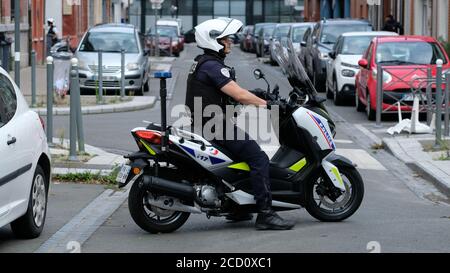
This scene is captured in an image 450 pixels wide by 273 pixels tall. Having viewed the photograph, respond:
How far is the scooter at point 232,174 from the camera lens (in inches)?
353

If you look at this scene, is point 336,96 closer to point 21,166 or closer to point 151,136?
point 151,136

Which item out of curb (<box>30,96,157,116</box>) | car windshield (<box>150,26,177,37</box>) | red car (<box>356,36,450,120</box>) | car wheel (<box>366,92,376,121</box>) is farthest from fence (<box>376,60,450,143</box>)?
car windshield (<box>150,26,177,37</box>)

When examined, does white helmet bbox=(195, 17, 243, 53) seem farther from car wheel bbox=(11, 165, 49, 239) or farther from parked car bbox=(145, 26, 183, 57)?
parked car bbox=(145, 26, 183, 57)

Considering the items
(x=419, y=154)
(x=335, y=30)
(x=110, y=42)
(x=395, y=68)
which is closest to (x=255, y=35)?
(x=335, y=30)

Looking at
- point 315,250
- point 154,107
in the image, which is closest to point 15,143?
point 315,250

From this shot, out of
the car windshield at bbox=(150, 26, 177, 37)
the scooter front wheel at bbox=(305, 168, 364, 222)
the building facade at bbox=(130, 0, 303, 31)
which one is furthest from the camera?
the building facade at bbox=(130, 0, 303, 31)

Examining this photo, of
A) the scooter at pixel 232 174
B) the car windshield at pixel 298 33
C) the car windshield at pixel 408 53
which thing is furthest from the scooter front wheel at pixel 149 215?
the car windshield at pixel 298 33

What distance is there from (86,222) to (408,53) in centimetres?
1301

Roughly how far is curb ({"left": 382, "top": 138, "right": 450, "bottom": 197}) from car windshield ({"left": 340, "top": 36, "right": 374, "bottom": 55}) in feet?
27.8

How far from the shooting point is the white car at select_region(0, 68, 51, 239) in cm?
824

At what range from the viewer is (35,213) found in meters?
9.00

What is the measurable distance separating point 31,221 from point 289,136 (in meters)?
2.32

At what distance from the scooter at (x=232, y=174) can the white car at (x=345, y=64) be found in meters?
14.4

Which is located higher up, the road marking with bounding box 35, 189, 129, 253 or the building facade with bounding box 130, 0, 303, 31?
the building facade with bounding box 130, 0, 303, 31
